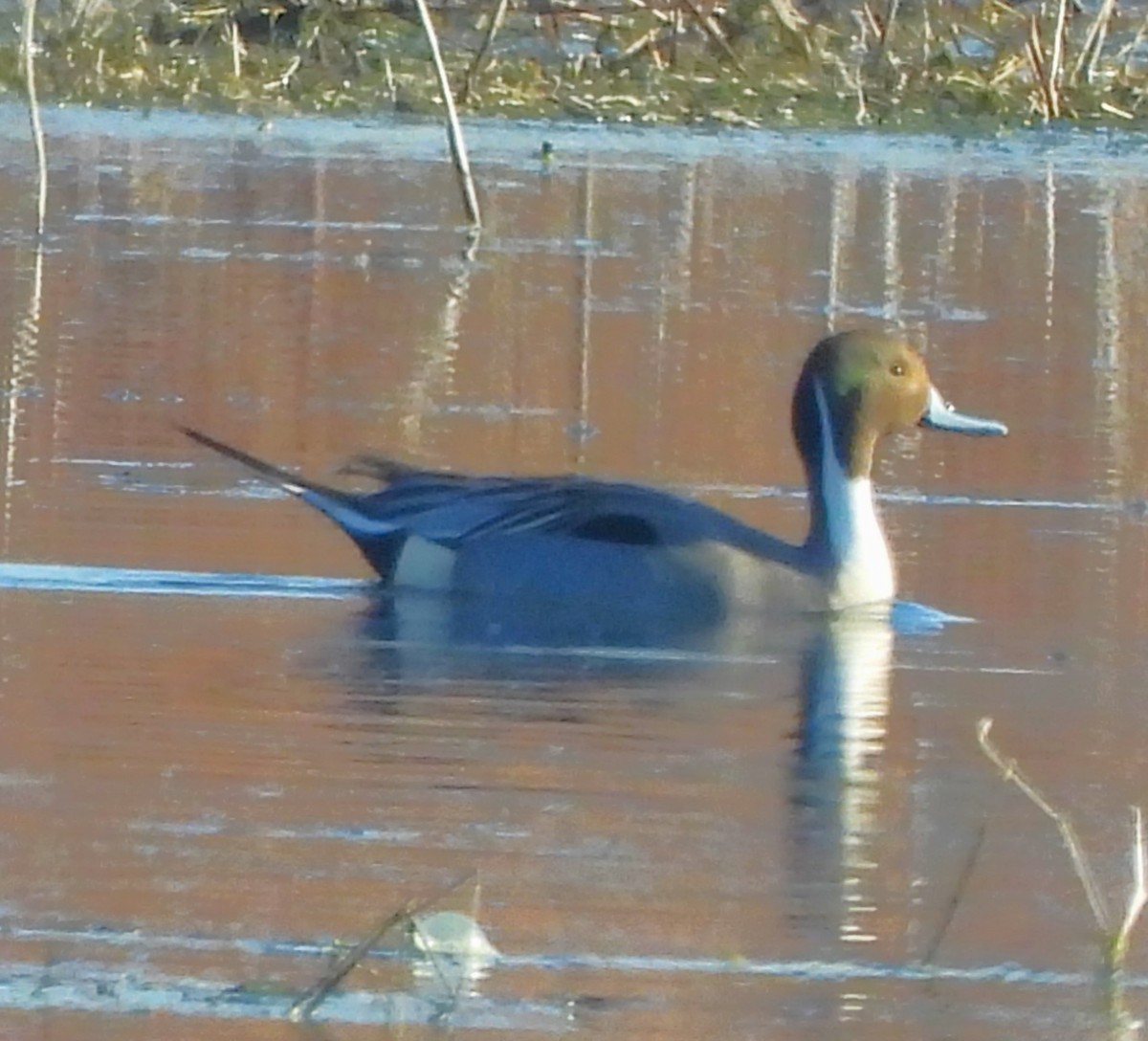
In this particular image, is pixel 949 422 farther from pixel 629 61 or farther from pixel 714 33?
pixel 714 33

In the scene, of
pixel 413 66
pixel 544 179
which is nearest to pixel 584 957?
pixel 544 179

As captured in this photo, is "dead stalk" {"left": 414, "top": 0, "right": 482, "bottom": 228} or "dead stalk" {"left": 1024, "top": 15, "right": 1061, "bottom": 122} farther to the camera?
"dead stalk" {"left": 1024, "top": 15, "right": 1061, "bottom": 122}

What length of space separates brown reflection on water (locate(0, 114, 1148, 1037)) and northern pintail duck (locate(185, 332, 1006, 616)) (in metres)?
0.18

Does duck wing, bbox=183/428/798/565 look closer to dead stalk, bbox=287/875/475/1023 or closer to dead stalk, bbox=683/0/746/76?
dead stalk, bbox=287/875/475/1023

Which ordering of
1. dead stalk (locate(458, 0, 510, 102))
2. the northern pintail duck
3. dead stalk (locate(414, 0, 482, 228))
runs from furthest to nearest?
1. dead stalk (locate(458, 0, 510, 102))
2. dead stalk (locate(414, 0, 482, 228))
3. the northern pintail duck

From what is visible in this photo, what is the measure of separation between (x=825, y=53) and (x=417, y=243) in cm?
691

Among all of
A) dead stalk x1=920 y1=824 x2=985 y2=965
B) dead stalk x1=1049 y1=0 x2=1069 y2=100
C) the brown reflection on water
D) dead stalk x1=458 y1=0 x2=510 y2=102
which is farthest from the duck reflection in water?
dead stalk x1=1049 y1=0 x2=1069 y2=100

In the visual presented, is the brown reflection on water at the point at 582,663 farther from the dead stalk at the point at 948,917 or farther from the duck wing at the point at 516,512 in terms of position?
the duck wing at the point at 516,512

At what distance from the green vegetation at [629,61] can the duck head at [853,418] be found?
9828 mm

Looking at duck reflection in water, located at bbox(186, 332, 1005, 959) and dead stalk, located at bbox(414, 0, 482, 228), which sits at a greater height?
dead stalk, located at bbox(414, 0, 482, 228)

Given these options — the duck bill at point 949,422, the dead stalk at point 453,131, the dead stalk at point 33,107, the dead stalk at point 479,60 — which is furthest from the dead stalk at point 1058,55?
the duck bill at point 949,422

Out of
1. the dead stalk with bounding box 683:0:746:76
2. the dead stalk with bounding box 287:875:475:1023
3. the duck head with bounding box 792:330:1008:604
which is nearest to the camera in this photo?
the dead stalk with bounding box 287:875:475:1023

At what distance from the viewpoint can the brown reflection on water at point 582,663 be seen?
5.19 metres

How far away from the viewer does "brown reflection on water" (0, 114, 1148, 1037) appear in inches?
204
